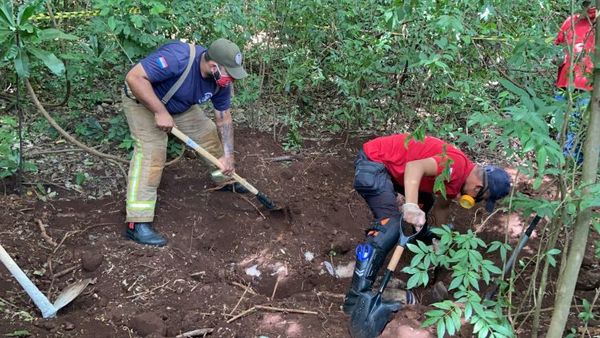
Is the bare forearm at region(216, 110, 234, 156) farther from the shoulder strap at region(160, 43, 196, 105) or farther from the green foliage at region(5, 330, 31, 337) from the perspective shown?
the green foliage at region(5, 330, 31, 337)

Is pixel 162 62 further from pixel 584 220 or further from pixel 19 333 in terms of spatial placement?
pixel 584 220

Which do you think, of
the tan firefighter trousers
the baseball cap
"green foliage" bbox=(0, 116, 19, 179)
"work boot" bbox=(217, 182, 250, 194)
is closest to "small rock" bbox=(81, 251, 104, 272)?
the tan firefighter trousers

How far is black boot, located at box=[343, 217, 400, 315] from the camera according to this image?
3.39 metres

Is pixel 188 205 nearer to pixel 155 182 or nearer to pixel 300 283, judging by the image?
pixel 155 182

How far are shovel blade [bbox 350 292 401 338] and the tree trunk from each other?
968 millimetres

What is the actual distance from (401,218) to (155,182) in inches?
70.2

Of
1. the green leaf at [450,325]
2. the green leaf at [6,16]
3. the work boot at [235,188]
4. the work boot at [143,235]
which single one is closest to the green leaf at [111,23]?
the green leaf at [6,16]

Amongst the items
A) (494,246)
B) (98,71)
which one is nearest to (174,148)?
(98,71)

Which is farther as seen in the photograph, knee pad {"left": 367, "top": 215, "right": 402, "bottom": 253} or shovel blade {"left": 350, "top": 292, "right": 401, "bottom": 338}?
knee pad {"left": 367, "top": 215, "right": 402, "bottom": 253}

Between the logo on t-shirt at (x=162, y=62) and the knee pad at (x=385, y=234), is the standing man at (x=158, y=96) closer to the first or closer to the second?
the logo on t-shirt at (x=162, y=62)

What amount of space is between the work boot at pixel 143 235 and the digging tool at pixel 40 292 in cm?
60

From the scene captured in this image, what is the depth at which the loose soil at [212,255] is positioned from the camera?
3164 millimetres

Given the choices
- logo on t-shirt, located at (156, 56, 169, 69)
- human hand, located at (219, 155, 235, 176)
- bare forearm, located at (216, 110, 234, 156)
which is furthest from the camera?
bare forearm, located at (216, 110, 234, 156)

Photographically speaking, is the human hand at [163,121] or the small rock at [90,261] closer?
the small rock at [90,261]
